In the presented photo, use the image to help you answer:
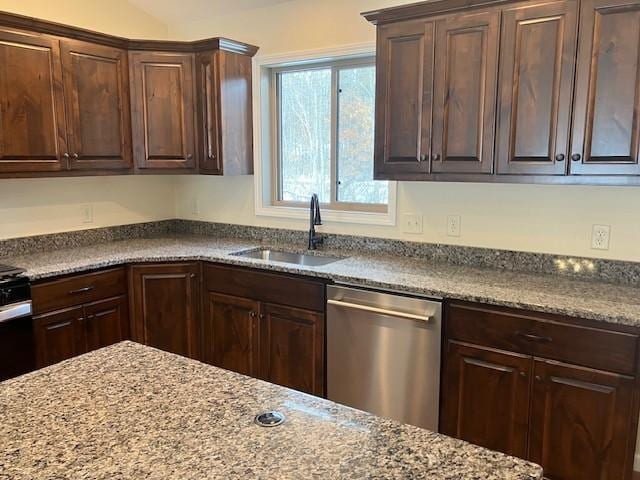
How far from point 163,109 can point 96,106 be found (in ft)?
1.43

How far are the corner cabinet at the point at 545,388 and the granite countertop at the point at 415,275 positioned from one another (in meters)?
0.06

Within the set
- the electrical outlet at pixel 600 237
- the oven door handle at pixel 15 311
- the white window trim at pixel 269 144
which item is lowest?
the oven door handle at pixel 15 311

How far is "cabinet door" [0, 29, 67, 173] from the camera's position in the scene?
2.83 metres

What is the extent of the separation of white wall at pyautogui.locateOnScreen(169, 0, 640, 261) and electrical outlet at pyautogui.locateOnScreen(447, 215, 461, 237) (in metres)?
0.03

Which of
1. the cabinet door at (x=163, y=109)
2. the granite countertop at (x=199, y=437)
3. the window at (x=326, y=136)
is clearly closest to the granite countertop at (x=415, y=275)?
the window at (x=326, y=136)

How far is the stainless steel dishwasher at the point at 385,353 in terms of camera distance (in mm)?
2436

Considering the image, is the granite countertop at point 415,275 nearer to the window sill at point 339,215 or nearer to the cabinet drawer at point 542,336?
the cabinet drawer at point 542,336

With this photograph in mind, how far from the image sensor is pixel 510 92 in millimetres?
2377

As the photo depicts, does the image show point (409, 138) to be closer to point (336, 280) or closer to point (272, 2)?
point (336, 280)

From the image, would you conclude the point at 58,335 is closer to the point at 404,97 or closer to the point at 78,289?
the point at 78,289

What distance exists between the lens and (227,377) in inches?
55.7

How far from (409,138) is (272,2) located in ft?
5.09

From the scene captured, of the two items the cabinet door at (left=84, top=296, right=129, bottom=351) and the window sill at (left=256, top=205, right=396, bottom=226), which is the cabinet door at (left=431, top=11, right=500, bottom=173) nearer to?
the window sill at (left=256, top=205, right=396, bottom=226)

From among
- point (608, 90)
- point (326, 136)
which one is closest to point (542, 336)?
point (608, 90)
